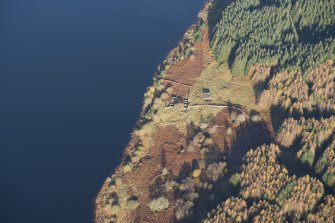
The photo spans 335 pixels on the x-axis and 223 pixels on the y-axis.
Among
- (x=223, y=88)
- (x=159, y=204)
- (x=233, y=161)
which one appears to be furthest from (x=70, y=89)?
(x=233, y=161)

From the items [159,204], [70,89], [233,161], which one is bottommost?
[159,204]

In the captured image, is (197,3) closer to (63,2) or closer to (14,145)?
(63,2)

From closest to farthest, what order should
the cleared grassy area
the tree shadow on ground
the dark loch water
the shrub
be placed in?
the tree shadow on ground, the shrub, the dark loch water, the cleared grassy area

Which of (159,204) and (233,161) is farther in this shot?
(233,161)

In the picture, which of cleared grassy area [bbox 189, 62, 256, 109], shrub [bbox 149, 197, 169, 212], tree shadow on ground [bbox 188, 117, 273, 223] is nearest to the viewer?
Answer: tree shadow on ground [bbox 188, 117, 273, 223]

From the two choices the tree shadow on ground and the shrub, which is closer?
the tree shadow on ground

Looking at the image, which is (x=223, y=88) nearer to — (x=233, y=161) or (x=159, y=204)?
(x=233, y=161)

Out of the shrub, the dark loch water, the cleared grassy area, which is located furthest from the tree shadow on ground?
the dark loch water

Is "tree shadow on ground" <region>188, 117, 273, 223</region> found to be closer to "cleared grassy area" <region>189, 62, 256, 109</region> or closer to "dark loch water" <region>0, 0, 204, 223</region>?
Answer: "cleared grassy area" <region>189, 62, 256, 109</region>

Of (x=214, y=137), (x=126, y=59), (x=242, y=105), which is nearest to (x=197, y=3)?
(x=126, y=59)

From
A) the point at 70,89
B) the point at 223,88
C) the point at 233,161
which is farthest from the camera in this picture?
the point at 70,89

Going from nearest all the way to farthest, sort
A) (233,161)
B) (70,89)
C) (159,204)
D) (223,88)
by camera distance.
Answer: (159,204) → (233,161) → (223,88) → (70,89)
